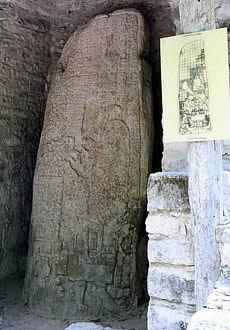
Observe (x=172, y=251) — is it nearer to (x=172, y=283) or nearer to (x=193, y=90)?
(x=172, y=283)

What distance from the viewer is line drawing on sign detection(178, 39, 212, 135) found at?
5.57 ft

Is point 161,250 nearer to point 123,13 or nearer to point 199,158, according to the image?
point 199,158

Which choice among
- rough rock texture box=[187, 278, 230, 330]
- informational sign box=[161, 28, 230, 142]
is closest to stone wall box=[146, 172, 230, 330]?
informational sign box=[161, 28, 230, 142]

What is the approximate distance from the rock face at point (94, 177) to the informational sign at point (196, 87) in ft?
4.55

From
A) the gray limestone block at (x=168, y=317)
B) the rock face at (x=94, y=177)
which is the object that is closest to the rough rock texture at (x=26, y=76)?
the rock face at (x=94, y=177)

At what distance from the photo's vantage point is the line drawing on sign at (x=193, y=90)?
170cm

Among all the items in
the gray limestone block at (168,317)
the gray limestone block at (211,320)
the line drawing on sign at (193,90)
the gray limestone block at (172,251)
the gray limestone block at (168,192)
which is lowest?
the gray limestone block at (168,317)

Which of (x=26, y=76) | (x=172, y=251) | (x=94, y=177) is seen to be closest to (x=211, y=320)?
(x=172, y=251)

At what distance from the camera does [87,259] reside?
3.16 m

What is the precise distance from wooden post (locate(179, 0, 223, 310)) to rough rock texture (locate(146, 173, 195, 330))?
10 cm

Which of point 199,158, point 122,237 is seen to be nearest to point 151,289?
point 199,158

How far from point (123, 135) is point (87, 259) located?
0.87 meters

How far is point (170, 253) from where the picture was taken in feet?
6.18

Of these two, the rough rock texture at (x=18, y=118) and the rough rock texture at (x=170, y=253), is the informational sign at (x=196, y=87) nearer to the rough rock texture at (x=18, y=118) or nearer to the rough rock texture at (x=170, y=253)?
the rough rock texture at (x=170, y=253)
